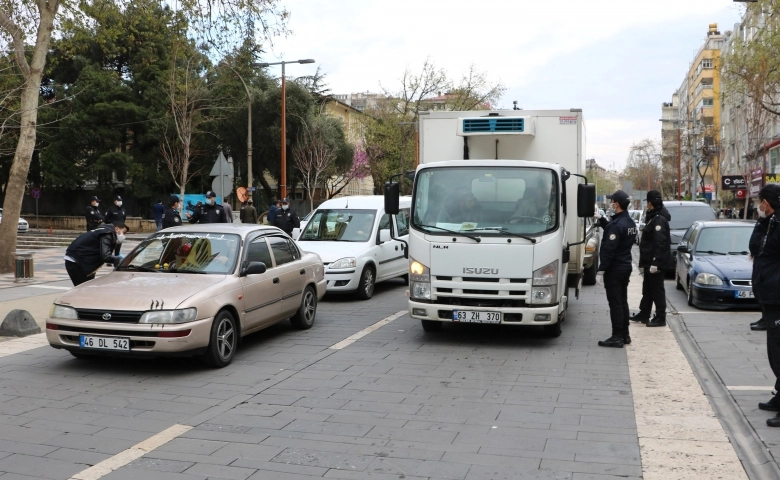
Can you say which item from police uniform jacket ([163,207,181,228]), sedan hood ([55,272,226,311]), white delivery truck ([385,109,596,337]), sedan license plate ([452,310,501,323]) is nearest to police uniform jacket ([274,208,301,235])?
police uniform jacket ([163,207,181,228])

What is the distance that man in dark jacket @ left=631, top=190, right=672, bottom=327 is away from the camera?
1069cm

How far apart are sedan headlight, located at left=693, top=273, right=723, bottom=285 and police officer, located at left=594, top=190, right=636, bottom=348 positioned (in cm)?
365

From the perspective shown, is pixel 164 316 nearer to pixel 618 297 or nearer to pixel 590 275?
pixel 618 297

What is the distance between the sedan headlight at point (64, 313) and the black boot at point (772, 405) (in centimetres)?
641

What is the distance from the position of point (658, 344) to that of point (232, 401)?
5.71 metres

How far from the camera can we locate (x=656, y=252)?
10672 mm

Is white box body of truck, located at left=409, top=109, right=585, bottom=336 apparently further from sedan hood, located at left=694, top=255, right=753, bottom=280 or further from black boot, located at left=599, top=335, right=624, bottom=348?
sedan hood, located at left=694, top=255, right=753, bottom=280

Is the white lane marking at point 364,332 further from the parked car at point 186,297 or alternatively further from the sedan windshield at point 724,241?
the sedan windshield at point 724,241

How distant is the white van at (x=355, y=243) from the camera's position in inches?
539

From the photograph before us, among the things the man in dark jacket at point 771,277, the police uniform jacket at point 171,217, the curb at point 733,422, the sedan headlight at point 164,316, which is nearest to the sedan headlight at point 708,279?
the curb at point 733,422

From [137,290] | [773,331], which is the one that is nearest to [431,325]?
[137,290]

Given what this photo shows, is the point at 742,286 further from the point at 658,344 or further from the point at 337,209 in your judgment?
the point at 337,209

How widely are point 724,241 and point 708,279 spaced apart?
174 centimetres

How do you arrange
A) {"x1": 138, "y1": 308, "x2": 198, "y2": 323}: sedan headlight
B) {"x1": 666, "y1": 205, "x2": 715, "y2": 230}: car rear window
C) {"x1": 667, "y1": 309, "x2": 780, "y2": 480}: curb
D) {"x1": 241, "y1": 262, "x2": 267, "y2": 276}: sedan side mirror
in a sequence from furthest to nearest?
1. {"x1": 666, "y1": 205, "x2": 715, "y2": 230}: car rear window
2. {"x1": 241, "y1": 262, "x2": 267, "y2": 276}: sedan side mirror
3. {"x1": 138, "y1": 308, "x2": 198, "y2": 323}: sedan headlight
4. {"x1": 667, "y1": 309, "x2": 780, "y2": 480}: curb
